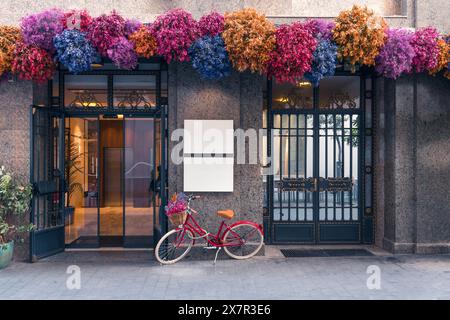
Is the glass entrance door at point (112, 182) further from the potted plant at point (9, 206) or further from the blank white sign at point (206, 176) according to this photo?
the potted plant at point (9, 206)

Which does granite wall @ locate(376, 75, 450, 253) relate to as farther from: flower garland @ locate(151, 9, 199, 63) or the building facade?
flower garland @ locate(151, 9, 199, 63)

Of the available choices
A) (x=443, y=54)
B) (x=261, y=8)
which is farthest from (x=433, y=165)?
(x=261, y=8)

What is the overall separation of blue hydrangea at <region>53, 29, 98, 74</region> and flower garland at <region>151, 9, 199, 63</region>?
1217mm

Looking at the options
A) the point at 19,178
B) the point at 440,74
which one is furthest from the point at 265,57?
the point at 19,178

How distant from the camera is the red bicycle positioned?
8047 millimetres

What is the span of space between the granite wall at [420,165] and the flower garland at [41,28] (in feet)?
21.5

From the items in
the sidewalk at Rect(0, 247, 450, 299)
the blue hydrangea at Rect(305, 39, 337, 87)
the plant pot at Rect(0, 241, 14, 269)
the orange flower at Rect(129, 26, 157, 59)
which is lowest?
the sidewalk at Rect(0, 247, 450, 299)

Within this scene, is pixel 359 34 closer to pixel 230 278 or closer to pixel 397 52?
pixel 397 52

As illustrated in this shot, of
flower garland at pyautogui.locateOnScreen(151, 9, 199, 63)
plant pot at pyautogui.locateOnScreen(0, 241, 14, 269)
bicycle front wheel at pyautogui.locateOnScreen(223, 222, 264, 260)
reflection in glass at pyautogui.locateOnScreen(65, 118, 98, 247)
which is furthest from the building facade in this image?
flower garland at pyautogui.locateOnScreen(151, 9, 199, 63)

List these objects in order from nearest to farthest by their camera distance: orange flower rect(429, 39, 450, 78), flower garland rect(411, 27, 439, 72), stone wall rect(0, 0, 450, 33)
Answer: flower garland rect(411, 27, 439, 72), orange flower rect(429, 39, 450, 78), stone wall rect(0, 0, 450, 33)

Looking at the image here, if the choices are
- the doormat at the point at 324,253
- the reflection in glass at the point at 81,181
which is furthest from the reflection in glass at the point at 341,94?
the reflection in glass at the point at 81,181

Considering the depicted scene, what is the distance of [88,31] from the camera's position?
25.4 ft

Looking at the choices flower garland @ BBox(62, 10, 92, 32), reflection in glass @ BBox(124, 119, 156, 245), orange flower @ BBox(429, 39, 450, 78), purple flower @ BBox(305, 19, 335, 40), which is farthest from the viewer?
reflection in glass @ BBox(124, 119, 156, 245)

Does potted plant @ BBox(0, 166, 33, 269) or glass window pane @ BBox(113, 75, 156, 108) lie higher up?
glass window pane @ BBox(113, 75, 156, 108)
